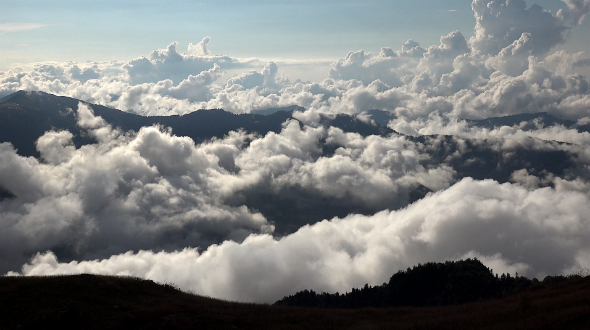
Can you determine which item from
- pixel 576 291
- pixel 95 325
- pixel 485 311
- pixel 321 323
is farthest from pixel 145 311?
pixel 576 291

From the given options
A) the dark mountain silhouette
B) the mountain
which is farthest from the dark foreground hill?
the dark mountain silhouette

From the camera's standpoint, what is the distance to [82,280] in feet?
151

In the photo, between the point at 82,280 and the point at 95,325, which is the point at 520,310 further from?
the point at 82,280

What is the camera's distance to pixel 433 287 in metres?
115

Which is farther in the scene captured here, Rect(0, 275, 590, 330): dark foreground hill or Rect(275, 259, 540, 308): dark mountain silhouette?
Rect(275, 259, 540, 308): dark mountain silhouette

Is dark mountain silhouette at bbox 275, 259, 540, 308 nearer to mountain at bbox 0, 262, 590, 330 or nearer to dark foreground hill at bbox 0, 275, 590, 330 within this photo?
mountain at bbox 0, 262, 590, 330

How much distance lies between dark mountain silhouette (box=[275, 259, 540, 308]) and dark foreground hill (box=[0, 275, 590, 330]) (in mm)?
55344

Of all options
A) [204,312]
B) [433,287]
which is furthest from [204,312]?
[433,287]

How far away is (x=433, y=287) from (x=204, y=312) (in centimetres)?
9215

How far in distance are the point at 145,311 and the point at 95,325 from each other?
16.5 ft

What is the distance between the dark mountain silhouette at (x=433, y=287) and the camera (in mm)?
100688

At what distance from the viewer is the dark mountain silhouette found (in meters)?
101

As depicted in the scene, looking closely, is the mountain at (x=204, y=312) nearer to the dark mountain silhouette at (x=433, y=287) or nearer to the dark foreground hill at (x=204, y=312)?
the dark foreground hill at (x=204, y=312)

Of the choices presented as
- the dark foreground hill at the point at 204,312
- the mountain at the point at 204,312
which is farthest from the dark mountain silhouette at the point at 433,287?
the dark foreground hill at the point at 204,312
